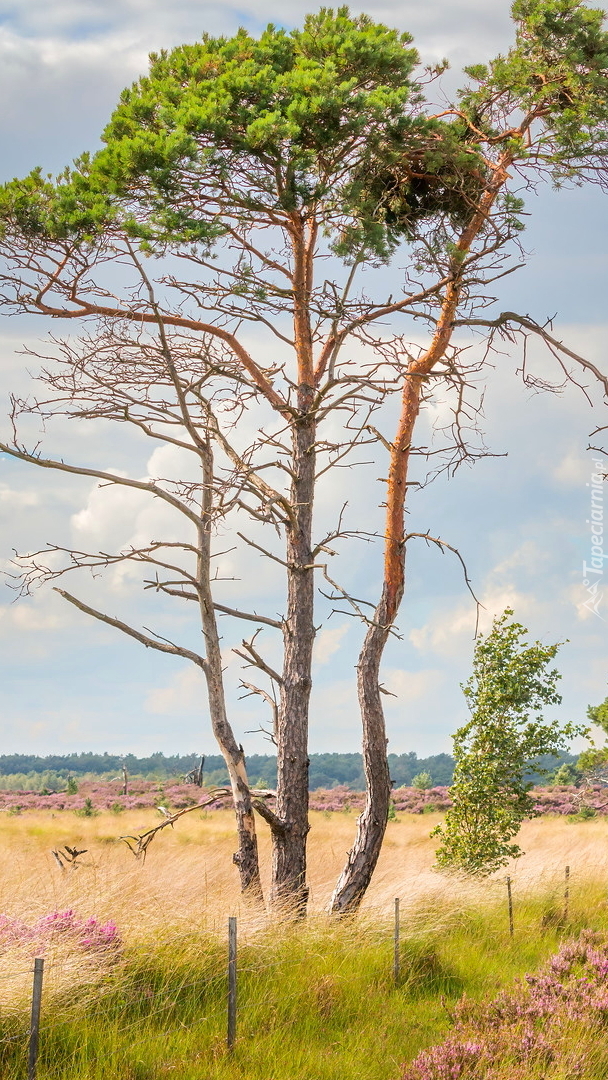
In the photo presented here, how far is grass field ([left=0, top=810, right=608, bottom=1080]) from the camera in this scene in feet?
23.4

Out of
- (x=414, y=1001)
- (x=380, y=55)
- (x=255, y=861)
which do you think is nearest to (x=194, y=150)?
(x=380, y=55)

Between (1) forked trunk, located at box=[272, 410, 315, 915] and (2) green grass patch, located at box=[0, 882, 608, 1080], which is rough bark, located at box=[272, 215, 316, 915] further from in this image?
(2) green grass patch, located at box=[0, 882, 608, 1080]

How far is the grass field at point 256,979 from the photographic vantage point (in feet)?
23.4

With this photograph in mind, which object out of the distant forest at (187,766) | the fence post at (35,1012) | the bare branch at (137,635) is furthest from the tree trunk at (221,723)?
the distant forest at (187,766)

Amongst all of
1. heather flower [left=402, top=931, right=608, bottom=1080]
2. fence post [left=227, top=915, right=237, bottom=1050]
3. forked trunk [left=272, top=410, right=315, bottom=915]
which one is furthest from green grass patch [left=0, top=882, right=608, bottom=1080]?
forked trunk [left=272, top=410, right=315, bottom=915]

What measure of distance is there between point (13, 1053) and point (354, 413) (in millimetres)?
8551

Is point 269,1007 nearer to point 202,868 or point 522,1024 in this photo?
point 522,1024

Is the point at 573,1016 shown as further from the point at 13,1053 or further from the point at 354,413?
the point at 354,413

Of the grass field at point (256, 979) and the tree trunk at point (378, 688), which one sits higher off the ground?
the tree trunk at point (378, 688)

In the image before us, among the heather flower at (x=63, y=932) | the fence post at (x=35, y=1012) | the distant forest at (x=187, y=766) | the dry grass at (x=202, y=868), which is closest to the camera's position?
the fence post at (x=35, y=1012)

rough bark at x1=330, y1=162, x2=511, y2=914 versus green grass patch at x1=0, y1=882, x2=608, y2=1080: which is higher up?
rough bark at x1=330, y1=162, x2=511, y2=914

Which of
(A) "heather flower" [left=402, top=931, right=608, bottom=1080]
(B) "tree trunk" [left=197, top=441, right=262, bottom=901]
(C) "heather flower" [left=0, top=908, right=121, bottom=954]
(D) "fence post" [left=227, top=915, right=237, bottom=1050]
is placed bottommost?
(A) "heather flower" [left=402, top=931, right=608, bottom=1080]

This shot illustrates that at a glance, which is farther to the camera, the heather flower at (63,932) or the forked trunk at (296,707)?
the forked trunk at (296,707)

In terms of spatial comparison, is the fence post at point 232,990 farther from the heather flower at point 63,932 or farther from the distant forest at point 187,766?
the distant forest at point 187,766
